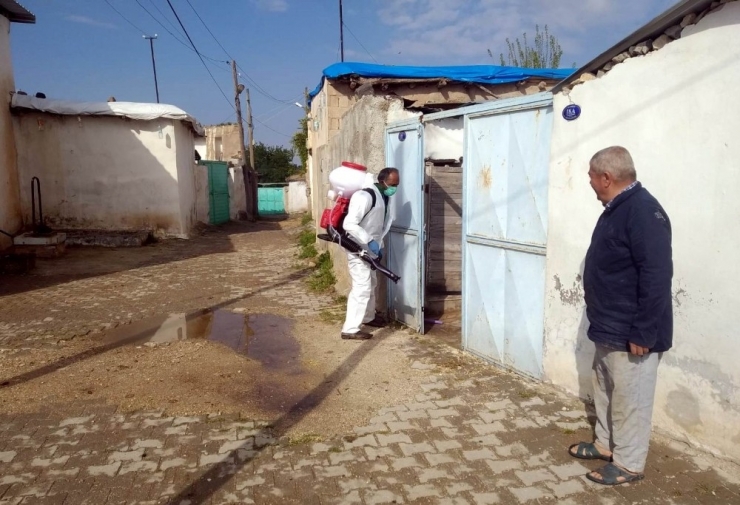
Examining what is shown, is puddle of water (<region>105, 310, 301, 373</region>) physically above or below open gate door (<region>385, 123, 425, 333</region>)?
below

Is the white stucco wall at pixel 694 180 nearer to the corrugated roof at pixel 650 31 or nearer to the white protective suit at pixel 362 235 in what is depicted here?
the corrugated roof at pixel 650 31

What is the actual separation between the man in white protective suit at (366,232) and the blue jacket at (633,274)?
2802 mm

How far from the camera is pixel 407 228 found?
6.16 meters

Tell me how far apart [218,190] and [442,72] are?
14189 mm

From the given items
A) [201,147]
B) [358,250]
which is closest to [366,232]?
[358,250]

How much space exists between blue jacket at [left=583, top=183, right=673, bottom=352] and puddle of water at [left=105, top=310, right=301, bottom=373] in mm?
2871

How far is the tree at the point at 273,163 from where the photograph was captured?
148 feet

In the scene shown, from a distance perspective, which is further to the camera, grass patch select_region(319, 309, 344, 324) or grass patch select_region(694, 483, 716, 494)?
grass patch select_region(319, 309, 344, 324)

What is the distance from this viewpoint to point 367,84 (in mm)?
10289

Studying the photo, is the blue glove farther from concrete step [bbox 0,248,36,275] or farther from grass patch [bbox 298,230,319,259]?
concrete step [bbox 0,248,36,275]

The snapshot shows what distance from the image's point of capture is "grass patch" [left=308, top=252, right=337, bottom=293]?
28.0 ft

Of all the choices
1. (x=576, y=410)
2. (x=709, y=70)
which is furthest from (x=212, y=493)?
(x=709, y=70)

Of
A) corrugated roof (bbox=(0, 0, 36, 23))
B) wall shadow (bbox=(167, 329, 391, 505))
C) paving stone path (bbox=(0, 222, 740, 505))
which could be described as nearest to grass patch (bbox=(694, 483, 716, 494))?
paving stone path (bbox=(0, 222, 740, 505))

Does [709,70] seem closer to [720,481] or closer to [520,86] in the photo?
[720,481]
